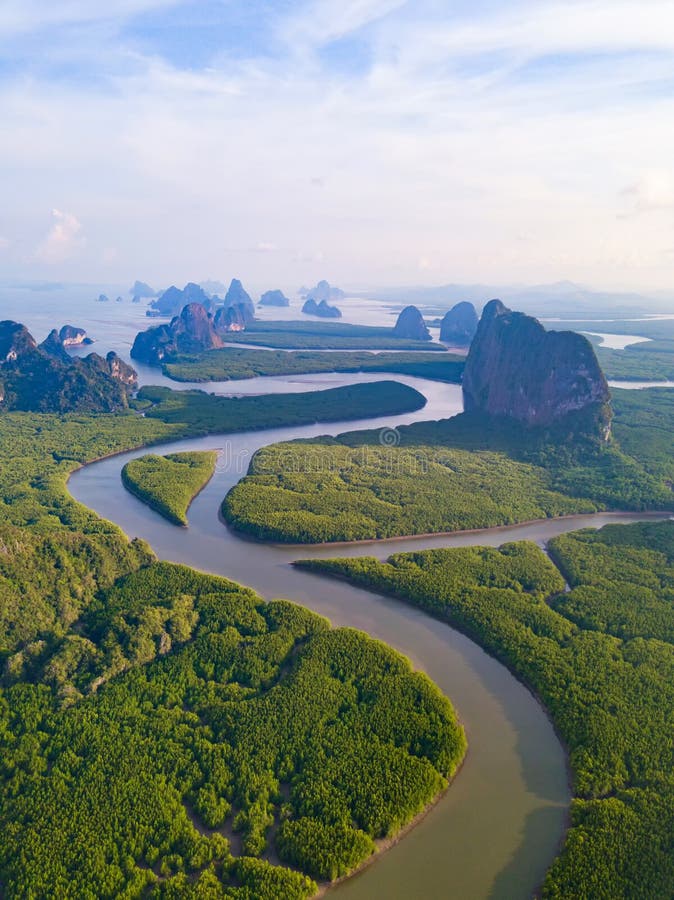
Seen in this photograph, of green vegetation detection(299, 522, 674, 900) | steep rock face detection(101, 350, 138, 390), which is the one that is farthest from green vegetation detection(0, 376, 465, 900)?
steep rock face detection(101, 350, 138, 390)

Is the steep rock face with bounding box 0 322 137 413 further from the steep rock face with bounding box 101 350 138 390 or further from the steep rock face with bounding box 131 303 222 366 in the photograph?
the steep rock face with bounding box 131 303 222 366

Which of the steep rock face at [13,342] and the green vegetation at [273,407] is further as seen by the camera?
the steep rock face at [13,342]

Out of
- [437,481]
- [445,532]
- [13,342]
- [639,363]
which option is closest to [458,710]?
[445,532]

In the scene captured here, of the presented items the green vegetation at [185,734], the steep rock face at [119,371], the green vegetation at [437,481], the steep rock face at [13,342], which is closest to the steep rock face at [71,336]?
the steep rock face at [13,342]

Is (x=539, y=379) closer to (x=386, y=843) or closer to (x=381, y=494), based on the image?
(x=381, y=494)

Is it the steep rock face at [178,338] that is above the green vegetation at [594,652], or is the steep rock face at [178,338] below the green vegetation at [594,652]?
above

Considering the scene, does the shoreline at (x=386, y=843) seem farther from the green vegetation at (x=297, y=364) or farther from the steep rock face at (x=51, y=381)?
the green vegetation at (x=297, y=364)

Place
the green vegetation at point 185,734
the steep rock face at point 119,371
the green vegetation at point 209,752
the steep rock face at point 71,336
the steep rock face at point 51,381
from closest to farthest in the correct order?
1. the green vegetation at point 209,752
2. the green vegetation at point 185,734
3. the steep rock face at point 51,381
4. the steep rock face at point 119,371
5. the steep rock face at point 71,336
